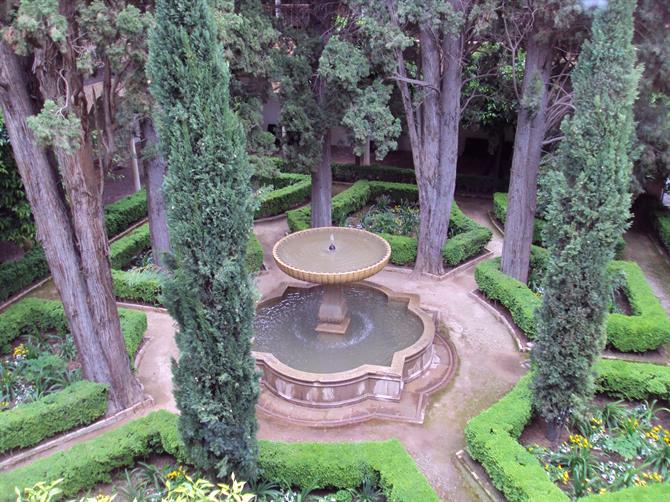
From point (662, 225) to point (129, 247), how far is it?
13.0m

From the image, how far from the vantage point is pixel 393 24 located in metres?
11.0

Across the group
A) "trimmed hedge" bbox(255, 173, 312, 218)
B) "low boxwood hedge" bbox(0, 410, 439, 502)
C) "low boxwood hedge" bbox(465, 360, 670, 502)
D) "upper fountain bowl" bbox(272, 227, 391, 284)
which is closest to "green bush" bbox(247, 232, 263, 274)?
A: "upper fountain bowl" bbox(272, 227, 391, 284)

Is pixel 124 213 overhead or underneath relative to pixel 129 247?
overhead

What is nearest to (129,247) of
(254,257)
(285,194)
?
(254,257)

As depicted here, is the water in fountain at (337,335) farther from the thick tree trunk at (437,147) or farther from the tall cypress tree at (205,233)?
the tall cypress tree at (205,233)

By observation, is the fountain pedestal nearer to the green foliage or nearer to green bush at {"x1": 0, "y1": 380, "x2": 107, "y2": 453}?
green bush at {"x1": 0, "y1": 380, "x2": 107, "y2": 453}

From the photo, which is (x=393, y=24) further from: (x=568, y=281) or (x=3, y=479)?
(x=3, y=479)

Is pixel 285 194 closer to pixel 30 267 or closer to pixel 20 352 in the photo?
pixel 30 267

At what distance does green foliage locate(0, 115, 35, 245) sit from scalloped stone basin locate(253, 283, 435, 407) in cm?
512

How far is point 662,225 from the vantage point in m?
14.4

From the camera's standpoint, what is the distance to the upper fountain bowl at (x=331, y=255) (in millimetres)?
9711

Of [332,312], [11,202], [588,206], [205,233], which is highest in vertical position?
[205,233]

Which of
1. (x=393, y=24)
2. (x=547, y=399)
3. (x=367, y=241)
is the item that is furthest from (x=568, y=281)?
(x=393, y=24)

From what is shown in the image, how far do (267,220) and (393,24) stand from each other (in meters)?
7.11
